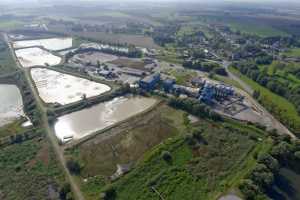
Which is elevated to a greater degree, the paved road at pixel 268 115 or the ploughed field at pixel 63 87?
the paved road at pixel 268 115

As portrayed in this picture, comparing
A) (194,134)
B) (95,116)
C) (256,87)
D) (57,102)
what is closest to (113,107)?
(95,116)

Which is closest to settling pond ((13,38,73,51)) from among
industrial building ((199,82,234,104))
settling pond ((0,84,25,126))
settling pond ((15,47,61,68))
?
settling pond ((15,47,61,68))

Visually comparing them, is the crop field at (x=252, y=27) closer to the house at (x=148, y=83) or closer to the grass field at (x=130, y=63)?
the grass field at (x=130, y=63)

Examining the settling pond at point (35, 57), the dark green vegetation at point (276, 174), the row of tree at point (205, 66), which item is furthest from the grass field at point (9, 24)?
the dark green vegetation at point (276, 174)

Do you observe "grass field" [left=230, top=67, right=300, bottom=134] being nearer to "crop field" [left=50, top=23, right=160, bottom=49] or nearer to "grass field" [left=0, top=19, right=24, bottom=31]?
"crop field" [left=50, top=23, right=160, bottom=49]

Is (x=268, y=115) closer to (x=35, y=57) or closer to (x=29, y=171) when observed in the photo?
(x=29, y=171)
